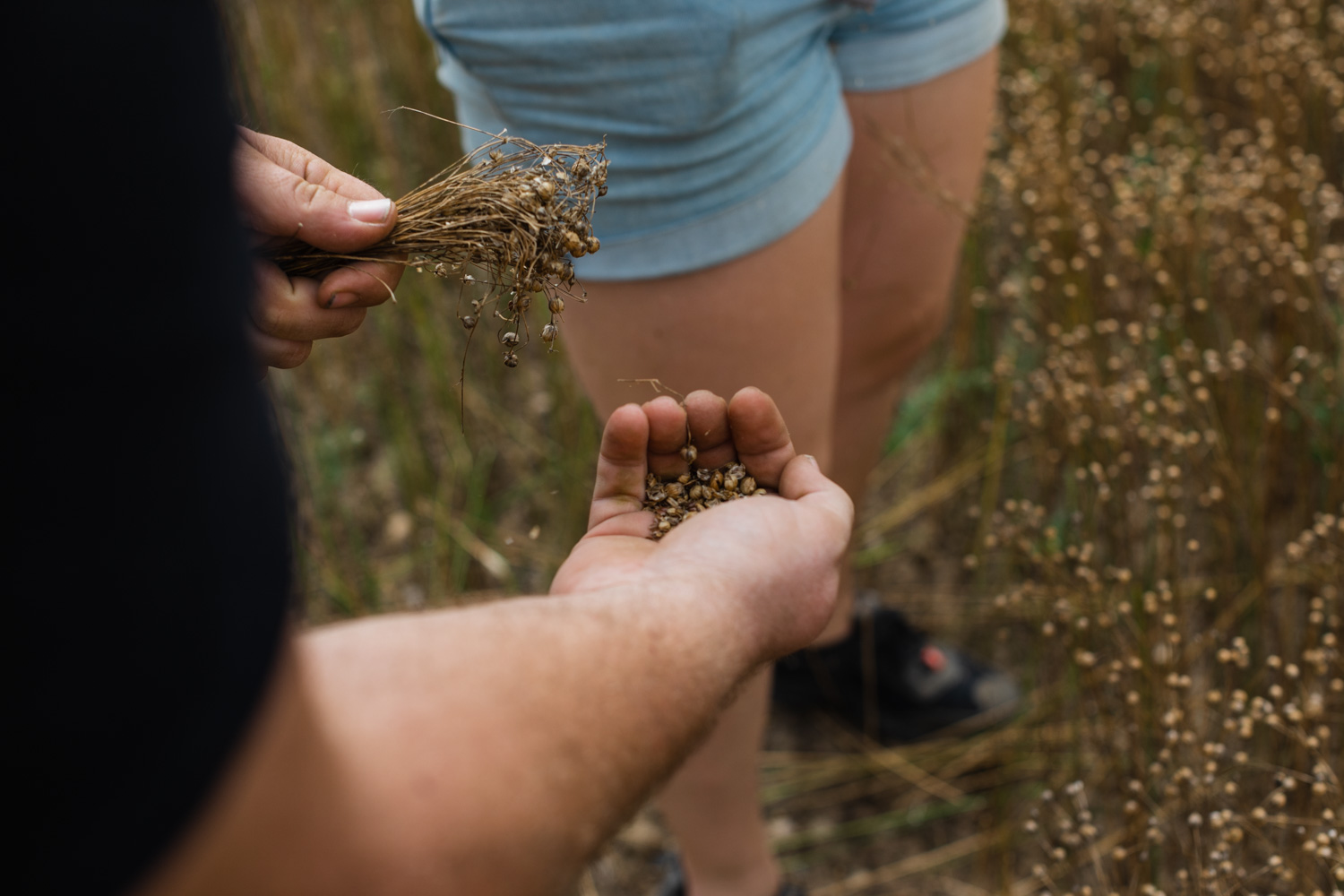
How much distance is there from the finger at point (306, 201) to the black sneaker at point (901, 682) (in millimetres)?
1111

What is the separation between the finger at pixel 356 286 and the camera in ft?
2.90

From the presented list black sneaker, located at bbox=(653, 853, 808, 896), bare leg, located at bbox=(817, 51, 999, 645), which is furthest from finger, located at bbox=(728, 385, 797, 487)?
black sneaker, located at bbox=(653, 853, 808, 896)

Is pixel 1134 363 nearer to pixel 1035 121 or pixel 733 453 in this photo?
pixel 1035 121

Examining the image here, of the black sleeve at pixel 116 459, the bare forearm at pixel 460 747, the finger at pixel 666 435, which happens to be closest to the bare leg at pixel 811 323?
the finger at pixel 666 435

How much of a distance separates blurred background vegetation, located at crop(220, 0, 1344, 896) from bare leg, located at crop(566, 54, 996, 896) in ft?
0.27

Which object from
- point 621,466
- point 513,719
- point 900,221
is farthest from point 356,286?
point 900,221

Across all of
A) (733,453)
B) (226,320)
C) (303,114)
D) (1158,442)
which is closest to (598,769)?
(226,320)

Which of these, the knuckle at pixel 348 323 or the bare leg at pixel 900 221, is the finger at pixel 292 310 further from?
the bare leg at pixel 900 221

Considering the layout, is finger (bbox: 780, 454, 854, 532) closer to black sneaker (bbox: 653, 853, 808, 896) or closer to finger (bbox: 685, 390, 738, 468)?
finger (bbox: 685, 390, 738, 468)

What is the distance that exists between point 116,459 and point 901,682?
5.04 feet

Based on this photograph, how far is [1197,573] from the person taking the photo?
71.2 inches

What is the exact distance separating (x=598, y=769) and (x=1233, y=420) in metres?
1.44

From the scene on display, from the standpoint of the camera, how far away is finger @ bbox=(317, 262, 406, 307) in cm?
89

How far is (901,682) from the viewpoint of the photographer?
1736 millimetres
